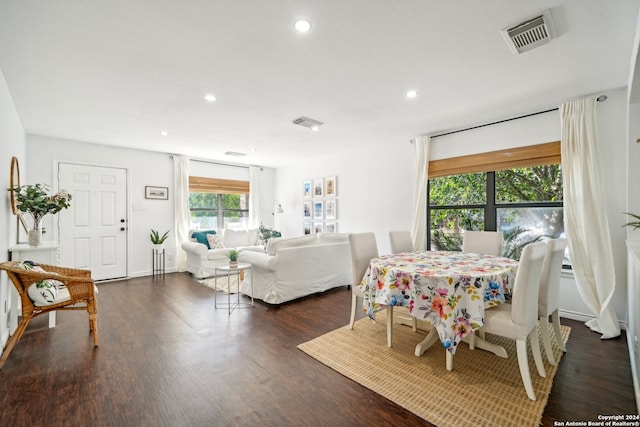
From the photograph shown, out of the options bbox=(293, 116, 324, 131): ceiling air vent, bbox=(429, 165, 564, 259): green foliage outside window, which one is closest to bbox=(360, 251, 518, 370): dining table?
bbox=(429, 165, 564, 259): green foliage outside window

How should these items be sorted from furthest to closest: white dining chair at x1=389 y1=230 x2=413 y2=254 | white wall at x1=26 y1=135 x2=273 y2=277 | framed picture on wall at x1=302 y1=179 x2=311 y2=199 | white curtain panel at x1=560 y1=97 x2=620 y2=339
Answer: framed picture on wall at x1=302 y1=179 x2=311 y2=199
white wall at x1=26 y1=135 x2=273 y2=277
white dining chair at x1=389 y1=230 x2=413 y2=254
white curtain panel at x1=560 y1=97 x2=620 y2=339

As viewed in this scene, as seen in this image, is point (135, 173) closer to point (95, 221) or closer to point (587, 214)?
point (95, 221)

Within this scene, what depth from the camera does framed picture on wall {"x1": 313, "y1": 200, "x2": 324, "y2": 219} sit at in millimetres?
6363

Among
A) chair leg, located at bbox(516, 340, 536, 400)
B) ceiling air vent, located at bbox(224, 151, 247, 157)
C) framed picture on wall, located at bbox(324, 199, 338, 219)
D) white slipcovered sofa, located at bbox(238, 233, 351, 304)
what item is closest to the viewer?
chair leg, located at bbox(516, 340, 536, 400)

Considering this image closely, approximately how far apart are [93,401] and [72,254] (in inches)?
161

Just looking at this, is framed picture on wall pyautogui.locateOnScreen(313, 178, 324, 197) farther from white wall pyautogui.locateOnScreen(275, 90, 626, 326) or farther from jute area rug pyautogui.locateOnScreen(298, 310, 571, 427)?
jute area rug pyautogui.locateOnScreen(298, 310, 571, 427)

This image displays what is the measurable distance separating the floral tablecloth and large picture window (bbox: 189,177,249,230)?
16.3 ft

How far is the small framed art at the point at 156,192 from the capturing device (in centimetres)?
565

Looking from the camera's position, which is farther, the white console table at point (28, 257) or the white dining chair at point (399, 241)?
the white dining chair at point (399, 241)

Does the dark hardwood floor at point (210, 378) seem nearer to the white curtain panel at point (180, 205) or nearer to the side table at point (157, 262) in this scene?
the side table at point (157, 262)

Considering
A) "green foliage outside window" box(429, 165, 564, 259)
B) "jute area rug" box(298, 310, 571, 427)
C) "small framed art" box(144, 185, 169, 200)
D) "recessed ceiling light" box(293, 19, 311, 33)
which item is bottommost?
"jute area rug" box(298, 310, 571, 427)

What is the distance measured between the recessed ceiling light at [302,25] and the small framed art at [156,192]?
4.96 metres

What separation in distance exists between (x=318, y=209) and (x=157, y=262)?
3457 millimetres

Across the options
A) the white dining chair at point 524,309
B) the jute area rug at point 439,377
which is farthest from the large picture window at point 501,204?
the white dining chair at point 524,309
